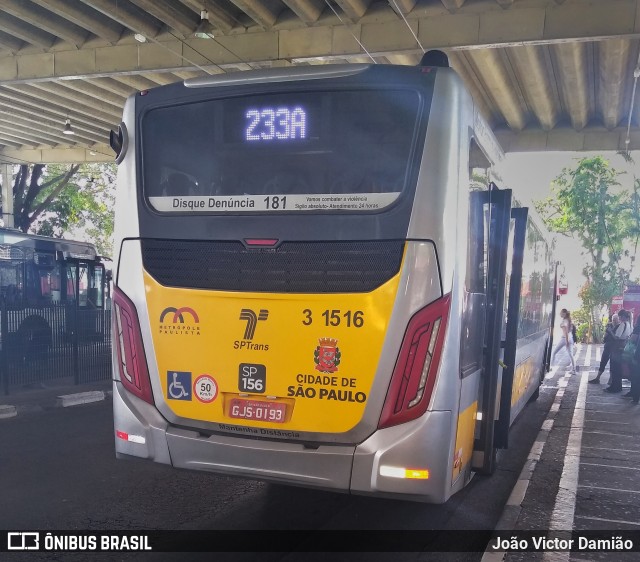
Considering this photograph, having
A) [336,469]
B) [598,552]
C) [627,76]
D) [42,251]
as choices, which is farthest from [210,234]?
[42,251]

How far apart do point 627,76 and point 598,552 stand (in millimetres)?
11983

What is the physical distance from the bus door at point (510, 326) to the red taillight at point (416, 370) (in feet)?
7.33

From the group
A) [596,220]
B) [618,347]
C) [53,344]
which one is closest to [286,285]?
[53,344]

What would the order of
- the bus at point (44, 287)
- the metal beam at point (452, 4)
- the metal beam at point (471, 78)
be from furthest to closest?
the metal beam at point (471, 78) < the bus at point (44, 287) < the metal beam at point (452, 4)

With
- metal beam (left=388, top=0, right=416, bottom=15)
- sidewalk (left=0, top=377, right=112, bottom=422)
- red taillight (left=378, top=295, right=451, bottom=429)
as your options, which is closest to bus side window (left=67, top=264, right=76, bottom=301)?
sidewalk (left=0, top=377, right=112, bottom=422)

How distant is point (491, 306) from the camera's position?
540cm

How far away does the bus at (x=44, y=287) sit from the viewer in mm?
11109

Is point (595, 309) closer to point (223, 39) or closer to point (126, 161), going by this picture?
point (223, 39)

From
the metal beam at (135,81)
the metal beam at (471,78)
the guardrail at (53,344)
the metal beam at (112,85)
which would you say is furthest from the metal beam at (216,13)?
the guardrail at (53,344)

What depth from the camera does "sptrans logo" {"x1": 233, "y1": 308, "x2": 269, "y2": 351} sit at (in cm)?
423

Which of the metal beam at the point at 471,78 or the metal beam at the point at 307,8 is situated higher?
the metal beam at the point at 307,8

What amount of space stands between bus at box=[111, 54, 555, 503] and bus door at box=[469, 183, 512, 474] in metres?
0.38

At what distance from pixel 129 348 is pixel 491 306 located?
120 inches

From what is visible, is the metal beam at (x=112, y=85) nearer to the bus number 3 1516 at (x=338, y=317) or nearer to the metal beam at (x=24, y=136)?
the metal beam at (x=24, y=136)
